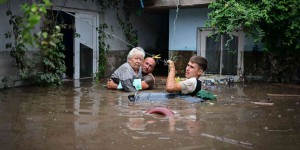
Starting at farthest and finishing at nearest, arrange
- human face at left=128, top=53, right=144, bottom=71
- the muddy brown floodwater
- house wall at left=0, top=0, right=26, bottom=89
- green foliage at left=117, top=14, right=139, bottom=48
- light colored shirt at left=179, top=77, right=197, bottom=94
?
green foliage at left=117, top=14, right=139, bottom=48, house wall at left=0, top=0, right=26, bottom=89, human face at left=128, top=53, right=144, bottom=71, light colored shirt at left=179, top=77, right=197, bottom=94, the muddy brown floodwater

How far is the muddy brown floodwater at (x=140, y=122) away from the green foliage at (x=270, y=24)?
7.50 ft

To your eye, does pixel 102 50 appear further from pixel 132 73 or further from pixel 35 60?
pixel 132 73

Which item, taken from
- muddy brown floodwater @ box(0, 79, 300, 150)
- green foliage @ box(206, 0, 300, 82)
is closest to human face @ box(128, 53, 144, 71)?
muddy brown floodwater @ box(0, 79, 300, 150)

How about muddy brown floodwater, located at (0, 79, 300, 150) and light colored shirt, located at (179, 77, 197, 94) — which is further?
light colored shirt, located at (179, 77, 197, 94)

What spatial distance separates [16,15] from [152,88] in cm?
385

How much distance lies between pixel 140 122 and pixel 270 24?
644 centimetres

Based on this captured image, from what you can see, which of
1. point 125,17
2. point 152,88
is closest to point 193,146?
point 152,88

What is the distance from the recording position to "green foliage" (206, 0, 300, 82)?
963 centimetres

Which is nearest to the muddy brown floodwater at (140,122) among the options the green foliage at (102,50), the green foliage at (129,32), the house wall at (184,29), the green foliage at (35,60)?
the green foliage at (35,60)

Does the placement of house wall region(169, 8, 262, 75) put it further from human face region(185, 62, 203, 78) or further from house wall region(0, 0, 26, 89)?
human face region(185, 62, 203, 78)

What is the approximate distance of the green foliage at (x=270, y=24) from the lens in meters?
9.63

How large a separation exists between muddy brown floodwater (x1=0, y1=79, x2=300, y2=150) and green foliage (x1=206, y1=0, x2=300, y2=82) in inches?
90.0

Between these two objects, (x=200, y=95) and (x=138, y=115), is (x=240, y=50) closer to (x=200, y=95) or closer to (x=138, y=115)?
(x=200, y=95)

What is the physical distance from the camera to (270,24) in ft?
33.9
